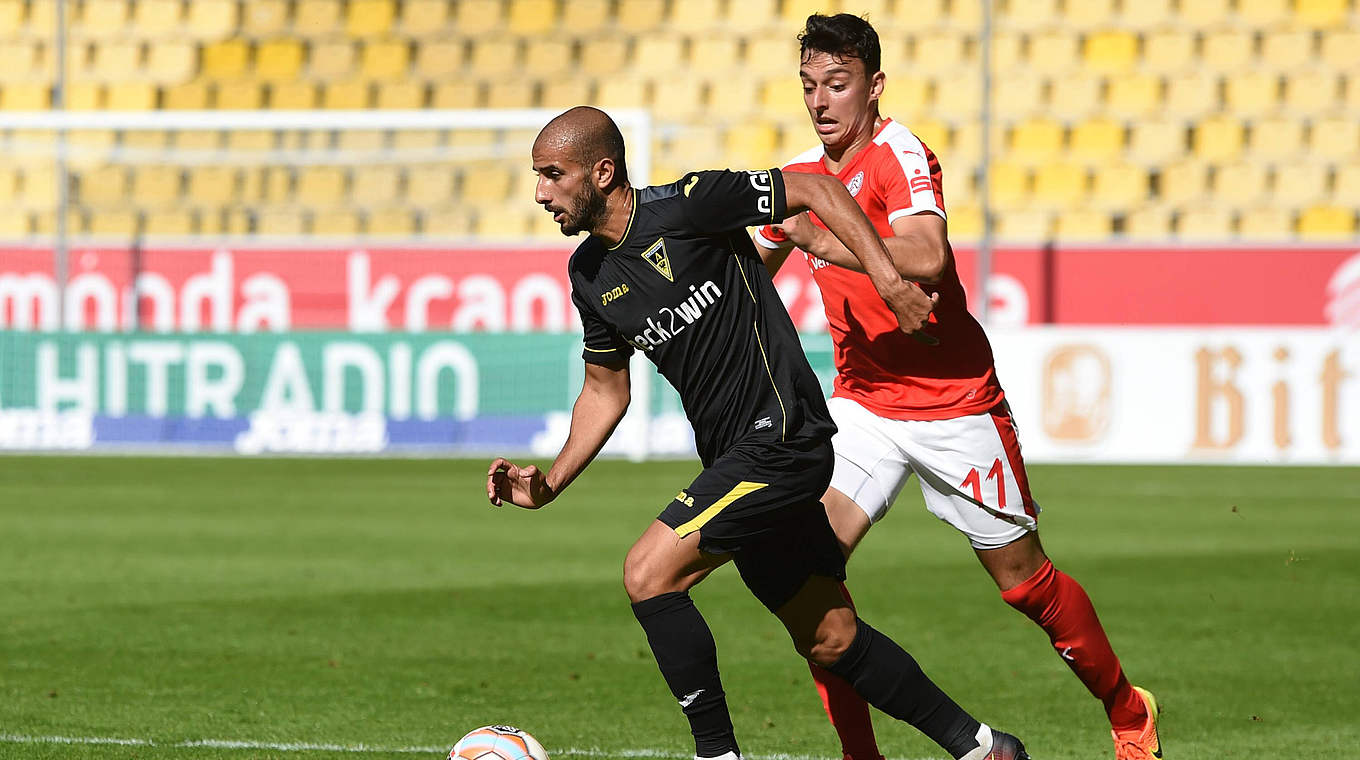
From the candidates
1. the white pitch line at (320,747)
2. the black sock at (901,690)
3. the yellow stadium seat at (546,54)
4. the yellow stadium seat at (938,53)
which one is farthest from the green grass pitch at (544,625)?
the yellow stadium seat at (546,54)

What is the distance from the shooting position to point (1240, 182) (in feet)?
68.4

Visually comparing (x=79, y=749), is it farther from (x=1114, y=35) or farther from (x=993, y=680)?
(x=1114, y=35)

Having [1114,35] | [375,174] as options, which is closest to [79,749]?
[375,174]

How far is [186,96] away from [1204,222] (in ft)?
41.1

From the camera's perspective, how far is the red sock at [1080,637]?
5.15 metres

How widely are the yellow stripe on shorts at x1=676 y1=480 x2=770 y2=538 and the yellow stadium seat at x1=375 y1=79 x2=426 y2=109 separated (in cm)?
1925

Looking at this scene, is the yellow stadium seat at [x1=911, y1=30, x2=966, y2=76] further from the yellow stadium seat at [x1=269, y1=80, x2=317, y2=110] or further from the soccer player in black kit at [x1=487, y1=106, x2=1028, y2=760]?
the soccer player in black kit at [x1=487, y1=106, x2=1028, y2=760]

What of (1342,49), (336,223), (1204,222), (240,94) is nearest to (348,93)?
(240,94)

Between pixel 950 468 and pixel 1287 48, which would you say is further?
pixel 1287 48

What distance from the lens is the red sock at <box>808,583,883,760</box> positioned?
507 centimetres

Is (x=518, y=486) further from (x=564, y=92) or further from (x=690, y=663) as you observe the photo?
(x=564, y=92)

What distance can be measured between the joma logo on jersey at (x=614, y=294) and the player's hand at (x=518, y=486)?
46cm

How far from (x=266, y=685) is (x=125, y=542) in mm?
4865

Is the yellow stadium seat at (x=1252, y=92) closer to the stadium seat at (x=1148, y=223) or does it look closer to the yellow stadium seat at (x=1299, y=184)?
the yellow stadium seat at (x=1299, y=184)
